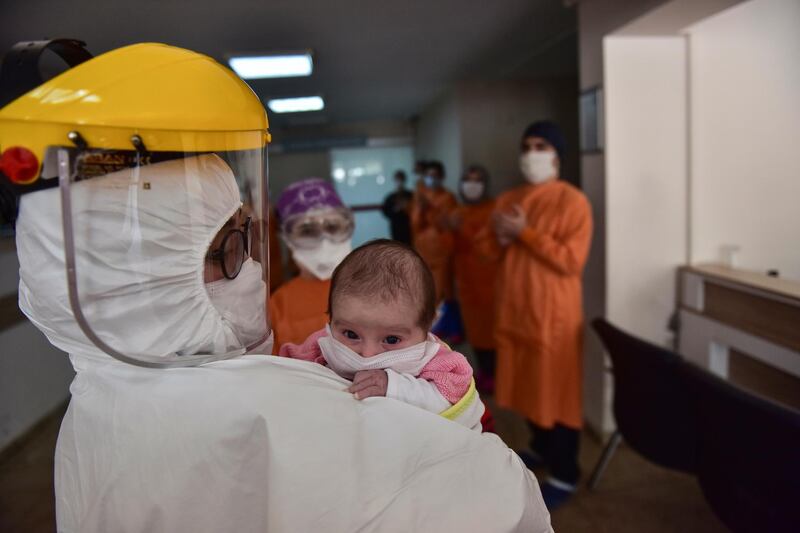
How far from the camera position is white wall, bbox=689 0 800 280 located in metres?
2.48

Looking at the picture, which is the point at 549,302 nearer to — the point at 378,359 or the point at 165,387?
the point at 378,359

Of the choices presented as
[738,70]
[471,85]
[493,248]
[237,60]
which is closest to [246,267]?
[493,248]

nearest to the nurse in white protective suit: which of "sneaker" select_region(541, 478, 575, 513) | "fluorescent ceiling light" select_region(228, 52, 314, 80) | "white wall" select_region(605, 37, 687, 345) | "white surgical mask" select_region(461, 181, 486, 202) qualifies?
"sneaker" select_region(541, 478, 575, 513)

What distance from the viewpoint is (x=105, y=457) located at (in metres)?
0.57

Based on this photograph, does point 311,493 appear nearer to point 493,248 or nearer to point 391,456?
point 391,456

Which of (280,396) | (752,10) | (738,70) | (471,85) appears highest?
(471,85)

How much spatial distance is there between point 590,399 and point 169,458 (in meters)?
2.83

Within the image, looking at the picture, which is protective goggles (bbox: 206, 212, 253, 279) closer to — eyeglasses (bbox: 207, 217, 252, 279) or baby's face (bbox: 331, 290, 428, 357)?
eyeglasses (bbox: 207, 217, 252, 279)

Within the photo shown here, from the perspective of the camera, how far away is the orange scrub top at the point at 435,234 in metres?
4.13

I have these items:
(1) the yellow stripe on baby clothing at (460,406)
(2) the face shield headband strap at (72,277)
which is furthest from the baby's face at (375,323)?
(2) the face shield headband strap at (72,277)

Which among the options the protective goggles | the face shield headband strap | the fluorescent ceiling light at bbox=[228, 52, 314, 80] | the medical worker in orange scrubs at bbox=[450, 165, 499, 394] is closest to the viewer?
the face shield headband strap

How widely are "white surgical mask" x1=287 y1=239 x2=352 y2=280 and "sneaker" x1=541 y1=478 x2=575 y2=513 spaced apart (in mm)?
1457

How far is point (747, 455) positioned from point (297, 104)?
525cm

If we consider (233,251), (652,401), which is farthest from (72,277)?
(652,401)
